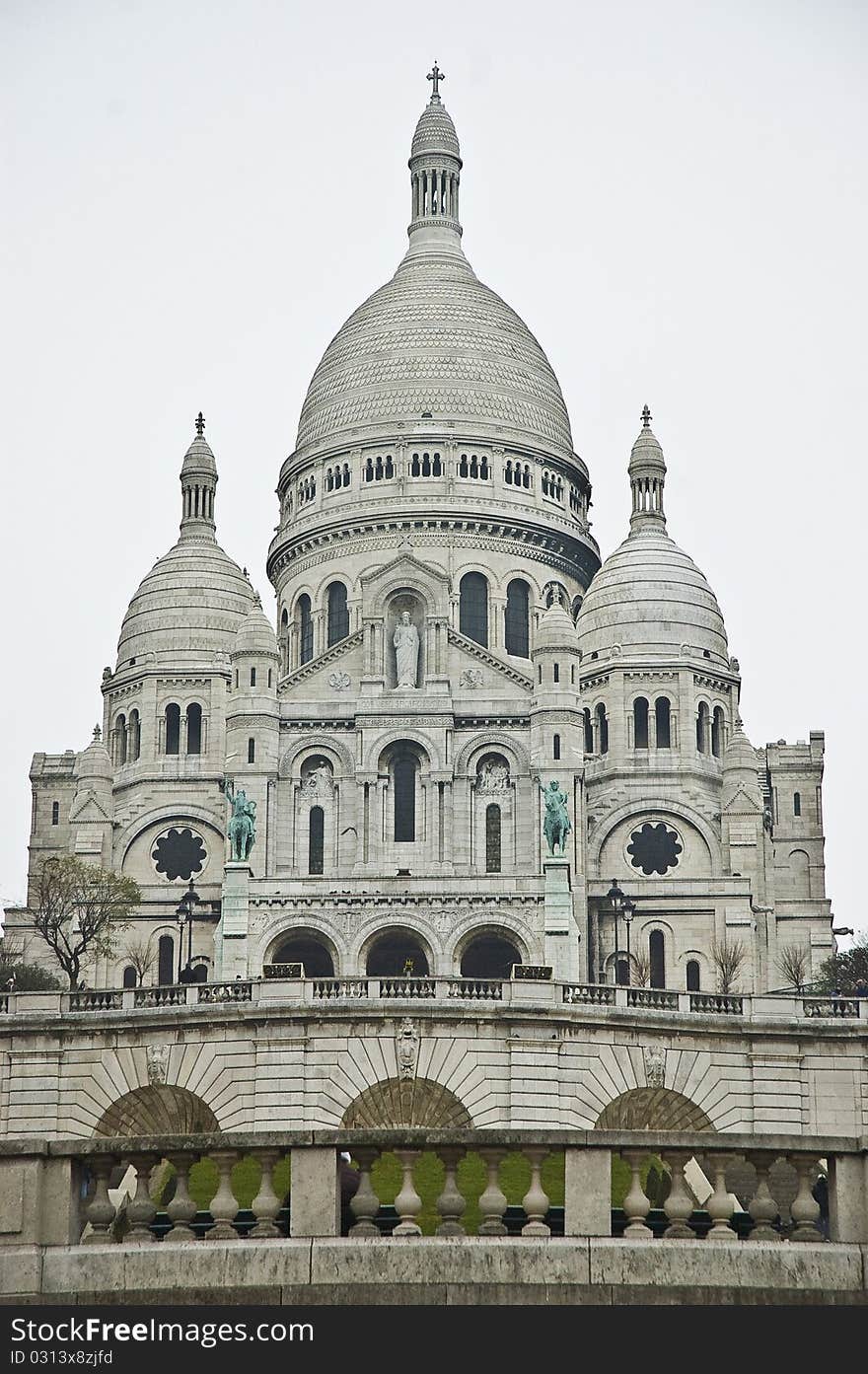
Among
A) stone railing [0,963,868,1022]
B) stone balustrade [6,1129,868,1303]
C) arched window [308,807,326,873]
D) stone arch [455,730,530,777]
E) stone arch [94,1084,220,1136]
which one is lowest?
stone balustrade [6,1129,868,1303]

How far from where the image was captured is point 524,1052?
142 ft

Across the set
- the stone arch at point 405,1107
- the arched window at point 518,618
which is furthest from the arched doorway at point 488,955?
the stone arch at point 405,1107

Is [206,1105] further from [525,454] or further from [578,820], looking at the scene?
[525,454]

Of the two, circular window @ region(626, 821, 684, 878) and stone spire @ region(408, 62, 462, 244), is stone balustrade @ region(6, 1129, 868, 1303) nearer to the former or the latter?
circular window @ region(626, 821, 684, 878)

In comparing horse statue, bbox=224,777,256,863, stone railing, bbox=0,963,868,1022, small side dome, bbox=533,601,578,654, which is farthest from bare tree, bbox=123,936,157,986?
stone railing, bbox=0,963,868,1022

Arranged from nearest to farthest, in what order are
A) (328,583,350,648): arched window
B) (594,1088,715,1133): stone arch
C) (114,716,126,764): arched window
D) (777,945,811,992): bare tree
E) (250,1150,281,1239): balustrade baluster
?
(250,1150,281,1239): balustrade baluster, (594,1088,715,1133): stone arch, (777,945,811,992): bare tree, (114,716,126,764): arched window, (328,583,350,648): arched window

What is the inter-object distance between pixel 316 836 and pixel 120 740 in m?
15.3

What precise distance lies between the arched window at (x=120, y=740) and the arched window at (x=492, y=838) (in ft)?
61.1

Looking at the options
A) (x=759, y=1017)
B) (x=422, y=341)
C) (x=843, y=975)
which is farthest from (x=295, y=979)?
(x=422, y=341)

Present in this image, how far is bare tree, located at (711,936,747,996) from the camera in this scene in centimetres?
8517

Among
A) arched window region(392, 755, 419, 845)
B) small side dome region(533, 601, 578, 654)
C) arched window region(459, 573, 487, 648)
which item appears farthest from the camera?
arched window region(459, 573, 487, 648)

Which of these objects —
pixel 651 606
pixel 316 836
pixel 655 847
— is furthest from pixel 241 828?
pixel 651 606

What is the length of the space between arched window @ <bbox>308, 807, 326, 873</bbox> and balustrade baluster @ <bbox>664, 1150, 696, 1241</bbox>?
7297cm

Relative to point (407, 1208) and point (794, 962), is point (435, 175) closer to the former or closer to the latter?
point (794, 962)
